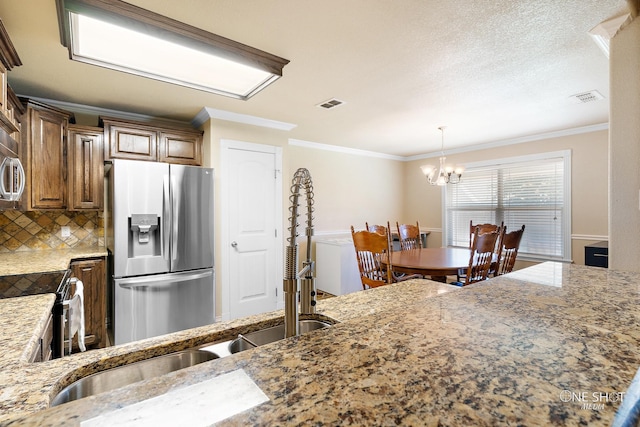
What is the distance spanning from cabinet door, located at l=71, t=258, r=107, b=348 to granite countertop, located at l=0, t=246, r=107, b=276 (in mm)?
90

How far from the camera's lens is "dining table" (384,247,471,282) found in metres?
2.72

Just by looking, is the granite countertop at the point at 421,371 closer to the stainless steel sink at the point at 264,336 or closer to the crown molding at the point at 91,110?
the stainless steel sink at the point at 264,336

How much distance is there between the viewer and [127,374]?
2.53 ft

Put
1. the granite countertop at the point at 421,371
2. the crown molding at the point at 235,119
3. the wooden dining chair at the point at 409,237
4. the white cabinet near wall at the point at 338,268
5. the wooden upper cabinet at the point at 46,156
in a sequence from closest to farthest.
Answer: the granite countertop at the point at 421,371 → the wooden upper cabinet at the point at 46,156 → the crown molding at the point at 235,119 → the wooden dining chair at the point at 409,237 → the white cabinet near wall at the point at 338,268

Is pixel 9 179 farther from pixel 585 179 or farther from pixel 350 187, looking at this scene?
pixel 585 179

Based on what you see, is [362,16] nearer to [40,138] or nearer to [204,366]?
[204,366]

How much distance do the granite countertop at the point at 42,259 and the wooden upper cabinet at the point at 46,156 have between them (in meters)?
0.41

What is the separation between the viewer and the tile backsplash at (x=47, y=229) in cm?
276

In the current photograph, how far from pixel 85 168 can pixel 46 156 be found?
29 cm

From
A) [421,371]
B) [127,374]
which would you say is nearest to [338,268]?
[127,374]

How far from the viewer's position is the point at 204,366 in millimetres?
544

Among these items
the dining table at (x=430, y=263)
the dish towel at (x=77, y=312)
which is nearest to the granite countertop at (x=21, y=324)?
the dish towel at (x=77, y=312)

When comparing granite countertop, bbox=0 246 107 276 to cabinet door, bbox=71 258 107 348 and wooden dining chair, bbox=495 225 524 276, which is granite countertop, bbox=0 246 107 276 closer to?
cabinet door, bbox=71 258 107 348

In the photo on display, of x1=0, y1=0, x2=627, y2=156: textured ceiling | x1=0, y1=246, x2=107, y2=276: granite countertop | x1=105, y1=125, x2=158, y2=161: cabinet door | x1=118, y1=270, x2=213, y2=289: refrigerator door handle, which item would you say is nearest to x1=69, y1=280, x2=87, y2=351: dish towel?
x1=0, y1=246, x2=107, y2=276: granite countertop
